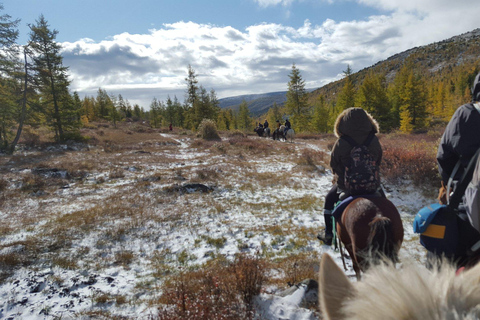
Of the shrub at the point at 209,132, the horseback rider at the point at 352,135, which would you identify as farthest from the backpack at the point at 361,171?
the shrub at the point at 209,132

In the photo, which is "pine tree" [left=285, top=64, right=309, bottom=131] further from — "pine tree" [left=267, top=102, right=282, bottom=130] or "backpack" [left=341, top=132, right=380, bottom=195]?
"backpack" [left=341, top=132, right=380, bottom=195]

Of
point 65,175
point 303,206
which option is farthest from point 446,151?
point 65,175

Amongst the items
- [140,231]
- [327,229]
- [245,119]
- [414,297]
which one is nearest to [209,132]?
[140,231]

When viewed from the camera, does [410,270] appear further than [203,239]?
No

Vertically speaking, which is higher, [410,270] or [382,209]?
[410,270]

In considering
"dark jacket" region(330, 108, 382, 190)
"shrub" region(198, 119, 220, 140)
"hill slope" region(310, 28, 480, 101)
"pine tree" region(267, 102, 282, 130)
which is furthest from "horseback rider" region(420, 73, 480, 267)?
"hill slope" region(310, 28, 480, 101)

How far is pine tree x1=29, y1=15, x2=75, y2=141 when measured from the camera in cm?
2192

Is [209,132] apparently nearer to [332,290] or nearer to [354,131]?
[354,131]

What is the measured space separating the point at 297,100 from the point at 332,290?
4301 cm

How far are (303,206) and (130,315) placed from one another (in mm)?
6001

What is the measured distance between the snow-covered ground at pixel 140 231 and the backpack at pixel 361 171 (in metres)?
1.64

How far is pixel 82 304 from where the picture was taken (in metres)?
3.66

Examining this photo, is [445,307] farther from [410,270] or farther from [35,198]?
[35,198]

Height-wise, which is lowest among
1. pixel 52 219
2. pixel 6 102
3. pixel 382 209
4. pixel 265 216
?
pixel 265 216
